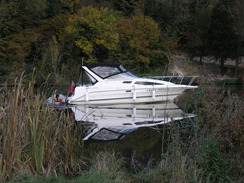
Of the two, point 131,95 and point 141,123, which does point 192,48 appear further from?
point 141,123

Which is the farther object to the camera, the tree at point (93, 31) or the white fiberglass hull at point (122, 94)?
the tree at point (93, 31)

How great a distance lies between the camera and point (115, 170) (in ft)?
20.6

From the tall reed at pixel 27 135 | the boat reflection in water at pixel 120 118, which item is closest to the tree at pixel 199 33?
the boat reflection in water at pixel 120 118

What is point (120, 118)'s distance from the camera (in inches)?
588

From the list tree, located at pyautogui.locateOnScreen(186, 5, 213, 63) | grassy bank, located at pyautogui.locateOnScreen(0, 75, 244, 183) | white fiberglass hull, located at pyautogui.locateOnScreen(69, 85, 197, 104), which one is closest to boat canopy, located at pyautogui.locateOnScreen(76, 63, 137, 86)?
white fiberglass hull, located at pyautogui.locateOnScreen(69, 85, 197, 104)

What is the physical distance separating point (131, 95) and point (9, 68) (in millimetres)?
12361

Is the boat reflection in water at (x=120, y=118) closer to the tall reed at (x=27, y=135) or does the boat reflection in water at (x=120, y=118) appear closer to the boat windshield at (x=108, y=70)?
the boat windshield at (x=108, y=70)

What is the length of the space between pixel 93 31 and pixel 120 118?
14234mm

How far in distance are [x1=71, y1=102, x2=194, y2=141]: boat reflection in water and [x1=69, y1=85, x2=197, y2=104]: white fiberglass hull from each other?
0.35 m

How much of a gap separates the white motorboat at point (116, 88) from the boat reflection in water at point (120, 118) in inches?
16.5

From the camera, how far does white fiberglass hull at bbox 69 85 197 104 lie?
62.8 feet

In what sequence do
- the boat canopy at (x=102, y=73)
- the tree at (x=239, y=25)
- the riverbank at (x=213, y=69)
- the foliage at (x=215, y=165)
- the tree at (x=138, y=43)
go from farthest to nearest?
the tree at (x=239, y=25), the tree at (x=138, y=43), the riverbank at (x=213, y=69), the boat canopy at (x=102, y=73), the foliage at (x=215, y=165)

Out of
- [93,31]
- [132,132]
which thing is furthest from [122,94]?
[93,31]

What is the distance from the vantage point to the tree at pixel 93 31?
27641 mm
